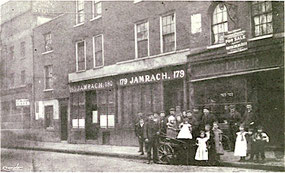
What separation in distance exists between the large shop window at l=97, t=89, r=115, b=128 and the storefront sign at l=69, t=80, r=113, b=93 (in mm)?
295

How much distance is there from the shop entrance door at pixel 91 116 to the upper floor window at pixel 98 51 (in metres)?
1.79

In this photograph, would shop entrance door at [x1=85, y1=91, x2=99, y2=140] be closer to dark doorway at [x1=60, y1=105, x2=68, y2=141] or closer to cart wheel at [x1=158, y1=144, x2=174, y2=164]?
dark doorway at [x1=60, y1=105, x2=68, y2=141]

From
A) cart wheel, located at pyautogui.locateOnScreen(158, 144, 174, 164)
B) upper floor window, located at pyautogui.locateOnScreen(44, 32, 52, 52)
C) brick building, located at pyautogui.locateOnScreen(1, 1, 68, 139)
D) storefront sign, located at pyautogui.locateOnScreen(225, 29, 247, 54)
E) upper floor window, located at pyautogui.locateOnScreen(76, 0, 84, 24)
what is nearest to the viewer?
cart wheel, located at pyautogui.locateOnScreen(158, 144, 174, 164)

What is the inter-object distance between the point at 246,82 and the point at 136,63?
6685 mm

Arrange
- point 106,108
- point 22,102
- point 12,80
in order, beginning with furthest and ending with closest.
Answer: point 12,80 → point 22,102 → point 106,108

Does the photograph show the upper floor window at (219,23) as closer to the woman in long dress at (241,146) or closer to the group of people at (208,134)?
the group of people at (208,134)

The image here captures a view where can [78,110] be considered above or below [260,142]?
above

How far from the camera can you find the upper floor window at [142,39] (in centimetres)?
1772

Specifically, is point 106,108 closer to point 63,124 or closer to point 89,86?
point 89,86

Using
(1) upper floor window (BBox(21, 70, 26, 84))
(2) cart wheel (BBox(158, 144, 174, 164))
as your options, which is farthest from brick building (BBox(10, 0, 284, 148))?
(2) cart wheel (BBox(158, 144, 174, 164))

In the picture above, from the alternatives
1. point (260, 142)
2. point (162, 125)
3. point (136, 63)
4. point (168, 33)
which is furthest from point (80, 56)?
point (260, 142)

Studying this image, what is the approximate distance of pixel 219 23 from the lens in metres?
14.1

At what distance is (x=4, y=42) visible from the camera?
2441cm

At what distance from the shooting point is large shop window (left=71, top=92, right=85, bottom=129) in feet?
71.8
